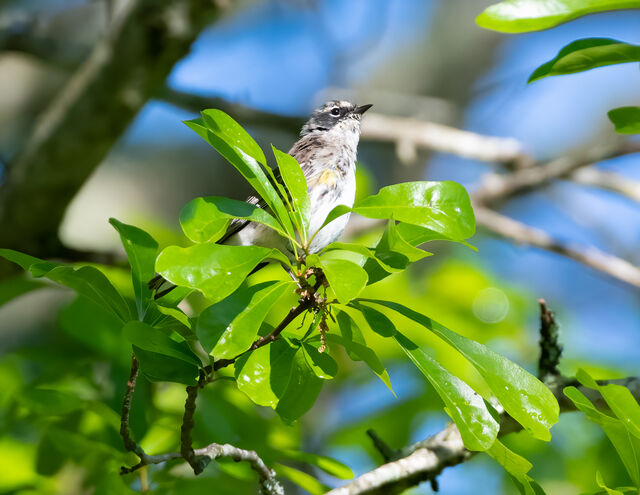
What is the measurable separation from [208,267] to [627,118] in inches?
32.3

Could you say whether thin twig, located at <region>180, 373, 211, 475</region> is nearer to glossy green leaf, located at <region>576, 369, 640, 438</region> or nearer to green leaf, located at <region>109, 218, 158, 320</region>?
green leaf, located at <region>109, 218, 158, 320</region>

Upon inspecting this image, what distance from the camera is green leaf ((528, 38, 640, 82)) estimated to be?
1230 mm

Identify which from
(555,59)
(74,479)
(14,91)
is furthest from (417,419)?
(14,91)

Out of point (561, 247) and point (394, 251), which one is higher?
point (394, 251)

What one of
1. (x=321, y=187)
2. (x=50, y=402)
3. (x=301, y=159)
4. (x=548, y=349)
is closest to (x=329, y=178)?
(x=321, y=187)

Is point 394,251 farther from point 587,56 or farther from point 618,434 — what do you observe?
point 618,434

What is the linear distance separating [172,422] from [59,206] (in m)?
1.10

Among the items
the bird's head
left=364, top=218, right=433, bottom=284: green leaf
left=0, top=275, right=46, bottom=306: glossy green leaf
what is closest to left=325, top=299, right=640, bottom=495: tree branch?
left=364, top=218, right=433, bottom=284: green leaf

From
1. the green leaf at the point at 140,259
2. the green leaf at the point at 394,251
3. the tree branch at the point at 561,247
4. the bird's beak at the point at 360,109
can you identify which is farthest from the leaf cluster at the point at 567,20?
the bird's beak at the point at 360,109

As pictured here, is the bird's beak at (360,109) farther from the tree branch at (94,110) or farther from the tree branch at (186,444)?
the tree branch at (186,444)

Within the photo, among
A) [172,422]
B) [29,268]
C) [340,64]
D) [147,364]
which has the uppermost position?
[340,64]

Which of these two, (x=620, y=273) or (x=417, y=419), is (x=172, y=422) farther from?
(x=620, y=273)

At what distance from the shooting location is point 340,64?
5.68 m

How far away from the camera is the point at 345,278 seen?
1167mm
